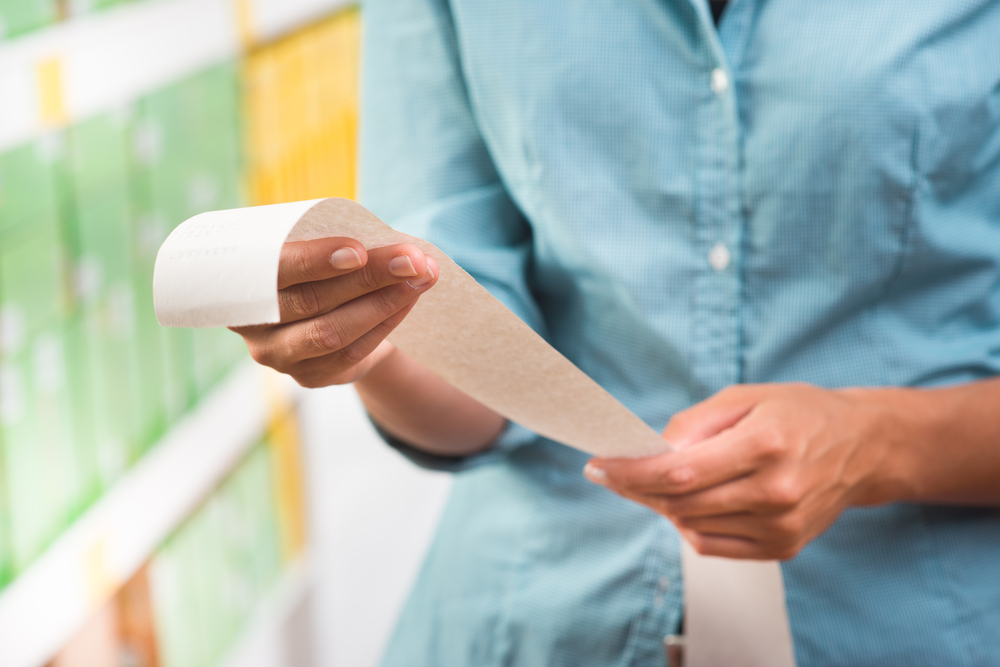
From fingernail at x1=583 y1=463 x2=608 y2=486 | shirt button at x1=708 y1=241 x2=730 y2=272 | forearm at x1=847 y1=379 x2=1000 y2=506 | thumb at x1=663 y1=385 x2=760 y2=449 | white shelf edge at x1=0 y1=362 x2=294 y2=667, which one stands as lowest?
white shelf edge at x1=0 y1=362 x2=294 y2=667

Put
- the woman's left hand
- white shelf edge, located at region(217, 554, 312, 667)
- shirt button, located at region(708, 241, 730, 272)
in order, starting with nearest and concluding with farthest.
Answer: the woman's left hand
shirt button, located at region(708, 241, 730, 272)
white shelf edge, located at region(217, 554, 312, 667)

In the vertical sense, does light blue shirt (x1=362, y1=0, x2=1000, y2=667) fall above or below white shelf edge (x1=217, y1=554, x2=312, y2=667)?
above

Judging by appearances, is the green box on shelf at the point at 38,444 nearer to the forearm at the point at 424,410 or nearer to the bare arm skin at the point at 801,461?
the forearm at the point at 424,410

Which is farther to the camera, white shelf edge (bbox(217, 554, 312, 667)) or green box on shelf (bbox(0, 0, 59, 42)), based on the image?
white shelf edge (bbox(217, 554, 312, 667))

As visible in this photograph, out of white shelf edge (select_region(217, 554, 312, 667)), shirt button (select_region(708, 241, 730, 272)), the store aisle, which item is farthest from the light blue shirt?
the store aisle

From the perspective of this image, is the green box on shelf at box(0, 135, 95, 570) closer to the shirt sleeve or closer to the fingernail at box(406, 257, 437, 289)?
the shirt sleeve

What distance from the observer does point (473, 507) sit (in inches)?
32.1

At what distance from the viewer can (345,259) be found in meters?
0.41

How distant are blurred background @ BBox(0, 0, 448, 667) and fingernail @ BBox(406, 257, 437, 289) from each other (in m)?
0.45

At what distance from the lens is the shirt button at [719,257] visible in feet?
2.24

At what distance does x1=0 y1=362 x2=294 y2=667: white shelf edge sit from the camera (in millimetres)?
776

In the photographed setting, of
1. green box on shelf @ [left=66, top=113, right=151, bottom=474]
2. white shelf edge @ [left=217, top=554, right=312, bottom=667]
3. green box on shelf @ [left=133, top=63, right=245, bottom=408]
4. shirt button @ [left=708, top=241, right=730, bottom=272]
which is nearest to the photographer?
shirt button @ [left=708, top=241, right=730, bottom=272]

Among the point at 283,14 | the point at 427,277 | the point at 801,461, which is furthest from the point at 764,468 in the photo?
the point at 283,14

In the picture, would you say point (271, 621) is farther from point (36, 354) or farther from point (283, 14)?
point (283, 14)
